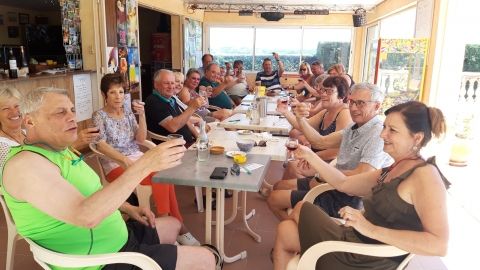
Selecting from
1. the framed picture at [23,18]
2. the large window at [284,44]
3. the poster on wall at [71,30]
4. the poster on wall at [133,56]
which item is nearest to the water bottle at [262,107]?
the poster on wall at [71,30]

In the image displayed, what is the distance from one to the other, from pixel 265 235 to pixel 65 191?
183cm

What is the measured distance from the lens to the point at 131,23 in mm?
5805

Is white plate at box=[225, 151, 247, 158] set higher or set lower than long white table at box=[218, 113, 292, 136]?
higher

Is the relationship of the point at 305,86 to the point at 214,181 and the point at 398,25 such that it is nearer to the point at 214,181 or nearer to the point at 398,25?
the point at 398,25

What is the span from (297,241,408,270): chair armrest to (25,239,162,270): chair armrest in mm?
618

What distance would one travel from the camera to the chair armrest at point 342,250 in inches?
55.5

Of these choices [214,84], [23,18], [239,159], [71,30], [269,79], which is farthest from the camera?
[23,18]

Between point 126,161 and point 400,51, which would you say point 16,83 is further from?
point 400,51

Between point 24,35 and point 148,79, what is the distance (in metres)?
3.07

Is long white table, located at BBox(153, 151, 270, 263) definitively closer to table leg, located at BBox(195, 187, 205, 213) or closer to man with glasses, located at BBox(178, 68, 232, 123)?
table leg, located at BBox(195, 187, 205, 213)

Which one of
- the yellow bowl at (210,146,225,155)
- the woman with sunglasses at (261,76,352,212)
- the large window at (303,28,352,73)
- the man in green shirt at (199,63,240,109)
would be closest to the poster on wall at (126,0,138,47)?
the man in green shirt at (199,63,240,109)

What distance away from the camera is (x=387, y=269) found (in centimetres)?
150

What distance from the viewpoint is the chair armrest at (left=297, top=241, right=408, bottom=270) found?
1.41 metres

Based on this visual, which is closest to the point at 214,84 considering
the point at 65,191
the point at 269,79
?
the point at 269,79
